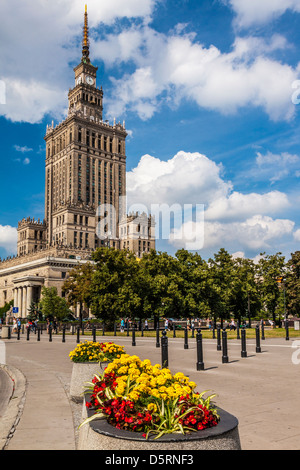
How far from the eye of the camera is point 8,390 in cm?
1127

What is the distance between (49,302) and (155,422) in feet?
221

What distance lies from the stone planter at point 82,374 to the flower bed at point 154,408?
3.99 m

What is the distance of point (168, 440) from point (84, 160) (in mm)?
140877

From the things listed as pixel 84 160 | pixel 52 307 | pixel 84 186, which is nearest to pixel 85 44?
pixel 84 160

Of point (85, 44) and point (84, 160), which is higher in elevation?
point (85, 44)

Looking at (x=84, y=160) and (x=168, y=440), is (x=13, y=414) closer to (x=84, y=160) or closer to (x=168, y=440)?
(x=168, y=440)

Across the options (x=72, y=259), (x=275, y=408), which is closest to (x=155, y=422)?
(x=275, y=408)

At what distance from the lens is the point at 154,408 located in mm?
3662

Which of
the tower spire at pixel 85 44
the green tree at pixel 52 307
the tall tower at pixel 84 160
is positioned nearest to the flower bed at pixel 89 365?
the green tree at pixel 52 307

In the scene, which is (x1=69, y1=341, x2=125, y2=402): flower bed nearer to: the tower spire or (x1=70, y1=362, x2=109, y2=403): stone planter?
(x1=70, y1=362, x2=109, y2=403): stone planter

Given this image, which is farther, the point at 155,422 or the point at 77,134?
the point at 77,134
